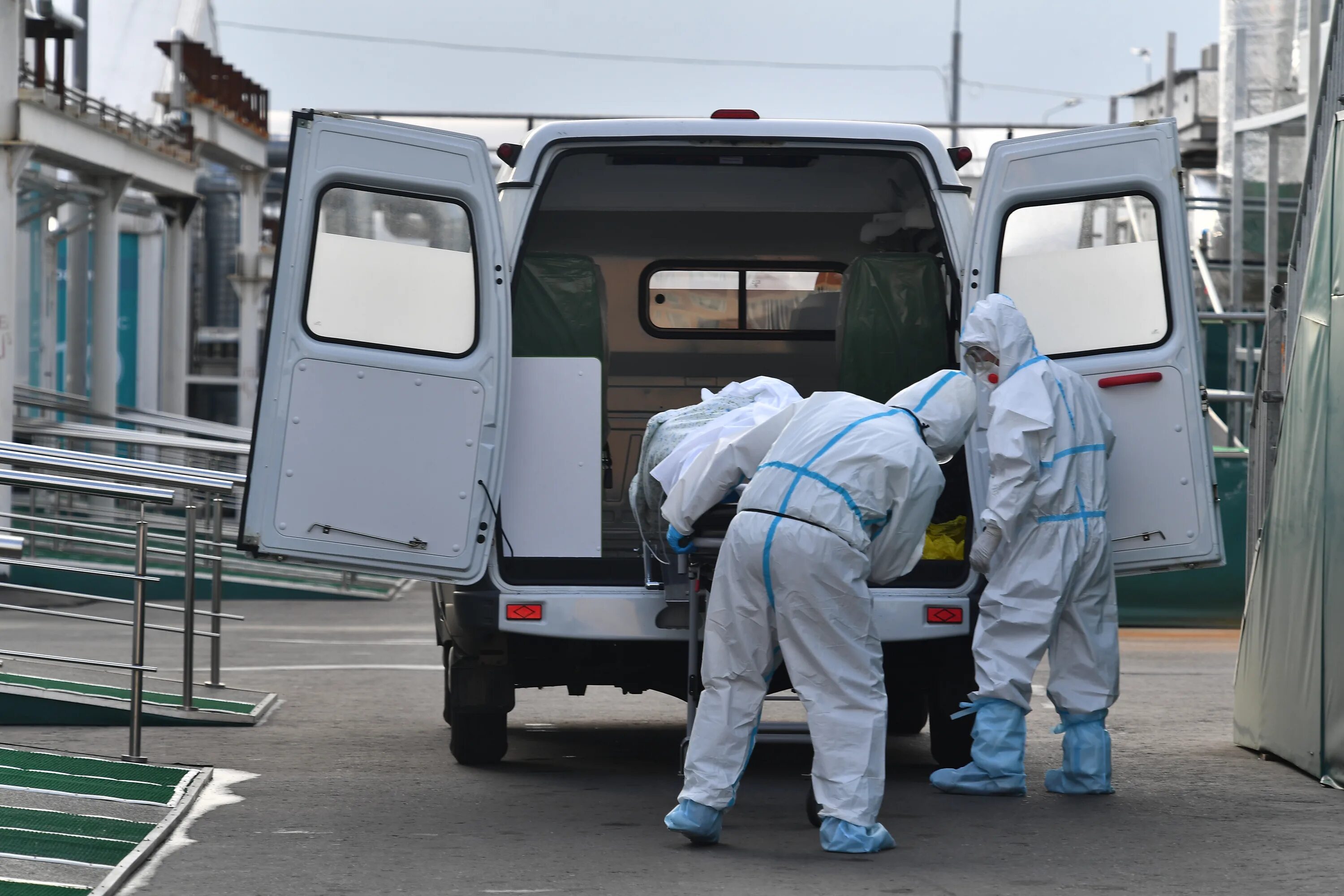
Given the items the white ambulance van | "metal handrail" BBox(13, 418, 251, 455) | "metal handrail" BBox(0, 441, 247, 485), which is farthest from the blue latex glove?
"metal handrail" BBox(13, 418, 251, 455)

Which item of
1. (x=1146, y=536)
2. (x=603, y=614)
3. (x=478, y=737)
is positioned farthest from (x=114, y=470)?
(x=1146, y=536)

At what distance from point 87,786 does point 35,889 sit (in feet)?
5.08

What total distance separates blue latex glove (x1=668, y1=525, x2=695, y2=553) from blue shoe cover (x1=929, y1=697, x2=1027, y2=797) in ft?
4.73

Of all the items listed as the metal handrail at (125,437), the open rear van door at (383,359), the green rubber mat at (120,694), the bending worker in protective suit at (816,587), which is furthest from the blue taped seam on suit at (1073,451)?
the metal handrail at (125,437)

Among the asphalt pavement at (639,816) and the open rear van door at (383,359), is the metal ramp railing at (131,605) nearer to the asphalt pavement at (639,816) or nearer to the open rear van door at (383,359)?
the asphalt pavement at (639,816)

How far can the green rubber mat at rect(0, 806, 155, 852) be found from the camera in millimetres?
5598

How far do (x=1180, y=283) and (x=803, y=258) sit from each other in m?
3.34

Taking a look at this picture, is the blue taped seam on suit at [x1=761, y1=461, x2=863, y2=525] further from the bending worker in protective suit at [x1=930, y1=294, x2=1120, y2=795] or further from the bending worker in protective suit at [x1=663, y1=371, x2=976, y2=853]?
the bending worker in protective suit at [x1=930, y1=294, x2=1120, y2=795]

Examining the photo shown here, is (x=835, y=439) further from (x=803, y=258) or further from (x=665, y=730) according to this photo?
(x=803, y=258)

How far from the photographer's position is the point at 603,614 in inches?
250

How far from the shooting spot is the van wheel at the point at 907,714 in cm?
809

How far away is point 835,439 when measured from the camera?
17.7 ft

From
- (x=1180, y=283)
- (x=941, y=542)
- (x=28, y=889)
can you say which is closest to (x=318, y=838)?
(x=28, y=889)

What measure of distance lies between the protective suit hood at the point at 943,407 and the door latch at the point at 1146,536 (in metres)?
1.18
